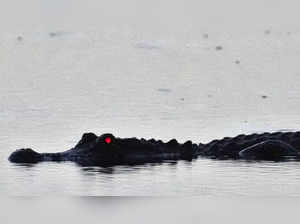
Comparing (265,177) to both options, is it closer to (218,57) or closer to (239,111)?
(239,111)

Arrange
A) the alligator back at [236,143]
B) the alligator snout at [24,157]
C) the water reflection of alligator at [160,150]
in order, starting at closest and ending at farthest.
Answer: the alligator snout at [24,157], the water reflection of alligator at [160,150], the alligator back at [236,143]

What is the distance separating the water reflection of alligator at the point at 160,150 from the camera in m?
19.1

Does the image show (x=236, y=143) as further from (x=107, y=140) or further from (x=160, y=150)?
(x=107, y=140)

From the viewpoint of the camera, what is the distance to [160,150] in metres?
19.8

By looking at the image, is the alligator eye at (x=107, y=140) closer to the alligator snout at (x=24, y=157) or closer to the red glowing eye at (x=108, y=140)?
the red glowing eye at (x=108, y=140)

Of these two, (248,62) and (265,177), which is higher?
(248,62)

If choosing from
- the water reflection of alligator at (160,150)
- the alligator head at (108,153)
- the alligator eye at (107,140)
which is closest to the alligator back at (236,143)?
the water reflection of alligator at (160,150)

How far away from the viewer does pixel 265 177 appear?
17.4 meters

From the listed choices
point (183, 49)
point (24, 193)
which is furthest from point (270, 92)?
point (24, 193)

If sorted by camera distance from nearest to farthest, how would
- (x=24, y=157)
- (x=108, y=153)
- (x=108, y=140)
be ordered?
(x=24, y=157), (x=108, y=140), (x=108, y=153)

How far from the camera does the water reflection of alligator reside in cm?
1909

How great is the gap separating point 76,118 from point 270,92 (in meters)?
6.91

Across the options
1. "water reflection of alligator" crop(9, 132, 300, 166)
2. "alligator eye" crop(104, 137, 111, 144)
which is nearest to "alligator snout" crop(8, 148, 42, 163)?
"water reflection of alligator" crop(9, 132, 300, 166)

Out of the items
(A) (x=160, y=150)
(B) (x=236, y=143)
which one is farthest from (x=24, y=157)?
(B) (x=236, y=143)
